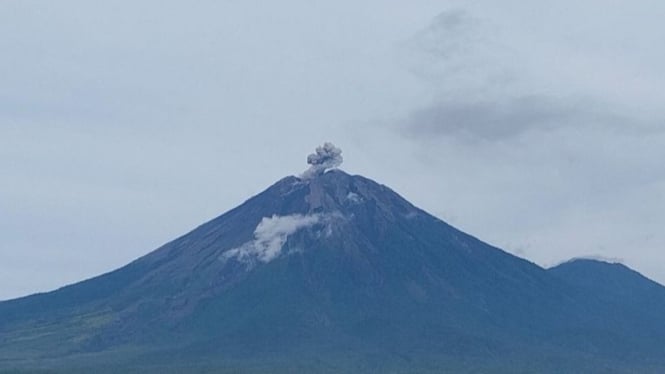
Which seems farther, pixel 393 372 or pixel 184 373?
pixel 393 372

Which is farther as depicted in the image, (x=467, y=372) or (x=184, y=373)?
(x=467, y=372)

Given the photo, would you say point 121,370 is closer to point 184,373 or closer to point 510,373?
point 184,373

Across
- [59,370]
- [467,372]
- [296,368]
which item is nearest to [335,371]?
[296,368]

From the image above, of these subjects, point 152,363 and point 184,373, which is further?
point 152,363

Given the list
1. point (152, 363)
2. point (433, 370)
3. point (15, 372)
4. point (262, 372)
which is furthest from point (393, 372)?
point (15, 372)

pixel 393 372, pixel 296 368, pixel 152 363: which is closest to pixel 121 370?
pixel 152 363

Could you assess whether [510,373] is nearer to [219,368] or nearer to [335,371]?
[335,371]

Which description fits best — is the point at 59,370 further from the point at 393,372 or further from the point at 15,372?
the point at 393,372
